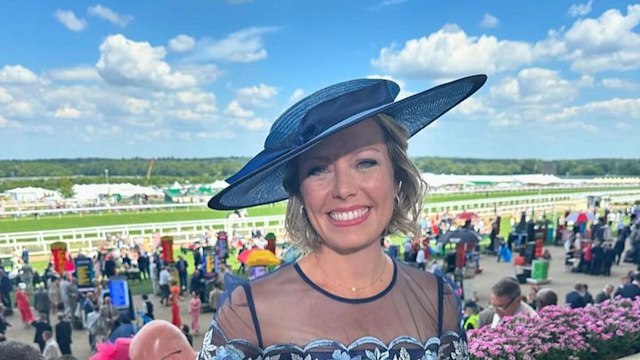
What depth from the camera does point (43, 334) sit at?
7625mm

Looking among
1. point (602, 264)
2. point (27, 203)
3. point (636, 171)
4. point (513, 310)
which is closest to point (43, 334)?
point (513, 310)

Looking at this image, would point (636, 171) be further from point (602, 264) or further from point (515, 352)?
point (515, 352)

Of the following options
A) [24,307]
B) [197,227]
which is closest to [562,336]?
[24,307]

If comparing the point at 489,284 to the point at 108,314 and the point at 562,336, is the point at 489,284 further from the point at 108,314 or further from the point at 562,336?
the point at 108,314

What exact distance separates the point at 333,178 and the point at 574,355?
12.6 feet

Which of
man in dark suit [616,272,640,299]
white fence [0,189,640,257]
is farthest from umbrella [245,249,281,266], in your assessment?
man in dark suit [616,272,640,299]

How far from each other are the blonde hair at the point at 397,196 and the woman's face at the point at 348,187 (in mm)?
70

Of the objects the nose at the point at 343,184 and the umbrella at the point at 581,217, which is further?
the umbrella at the point at 581,217

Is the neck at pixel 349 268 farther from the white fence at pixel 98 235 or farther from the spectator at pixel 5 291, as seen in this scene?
the white fence at pixel 98 235

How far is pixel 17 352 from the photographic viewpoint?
241 cm

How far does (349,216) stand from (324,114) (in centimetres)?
35

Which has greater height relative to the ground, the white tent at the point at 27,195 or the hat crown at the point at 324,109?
the hat crown at the point at 324,109

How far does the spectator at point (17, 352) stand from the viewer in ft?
7.76

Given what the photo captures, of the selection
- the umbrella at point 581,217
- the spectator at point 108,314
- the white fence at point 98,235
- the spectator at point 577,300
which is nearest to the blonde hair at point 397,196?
the spectator at point 577,300
